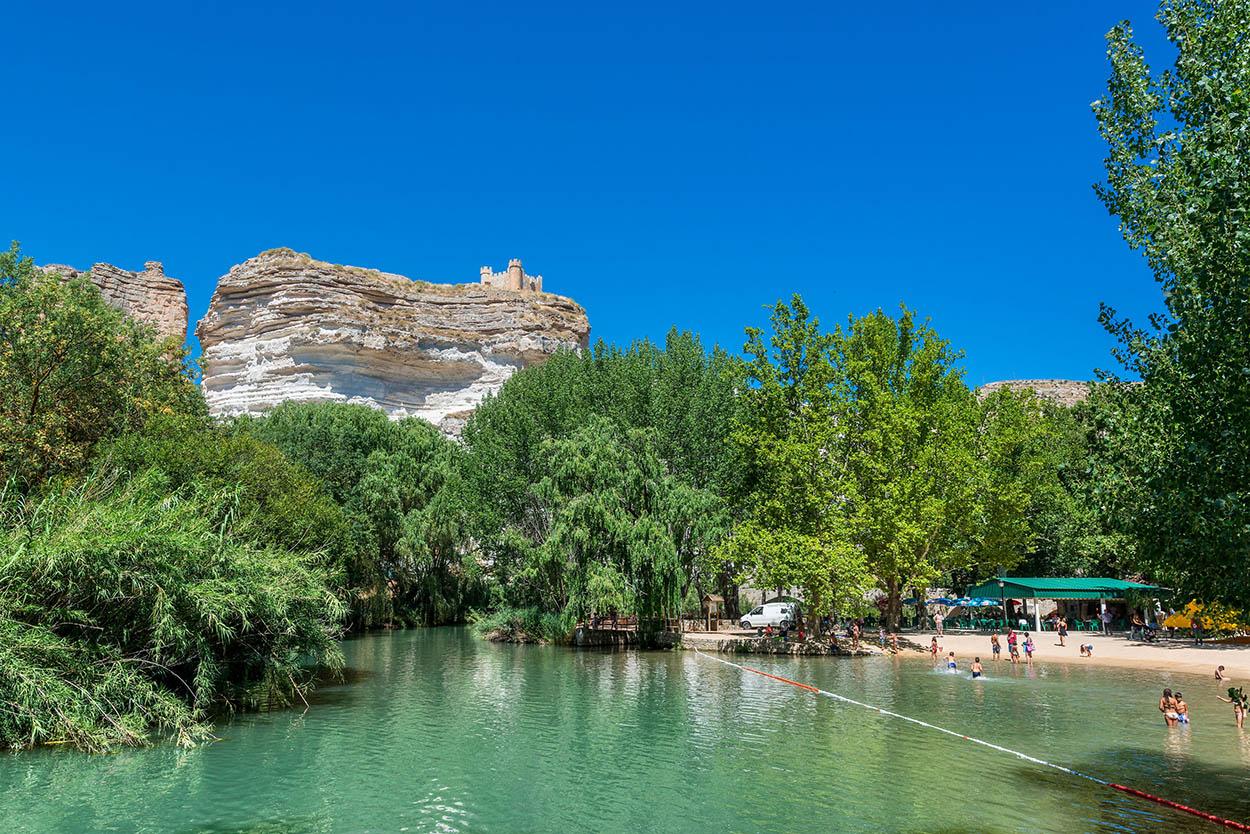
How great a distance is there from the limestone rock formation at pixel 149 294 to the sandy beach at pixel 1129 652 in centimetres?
8706

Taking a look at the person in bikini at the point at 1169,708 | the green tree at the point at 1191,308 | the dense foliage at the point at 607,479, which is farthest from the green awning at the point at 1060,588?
the green tree at the point at 1191,308

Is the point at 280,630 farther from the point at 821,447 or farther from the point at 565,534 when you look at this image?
the point at 821,447

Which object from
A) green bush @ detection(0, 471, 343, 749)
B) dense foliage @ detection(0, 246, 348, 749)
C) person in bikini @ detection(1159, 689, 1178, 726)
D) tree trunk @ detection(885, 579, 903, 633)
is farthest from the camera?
tree trunk @ detection(885, 579, 903, 633)

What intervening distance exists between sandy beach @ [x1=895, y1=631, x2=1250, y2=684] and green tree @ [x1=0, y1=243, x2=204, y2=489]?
31684 mm

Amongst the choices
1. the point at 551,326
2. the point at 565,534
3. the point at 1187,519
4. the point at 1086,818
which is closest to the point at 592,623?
the point at 565,534

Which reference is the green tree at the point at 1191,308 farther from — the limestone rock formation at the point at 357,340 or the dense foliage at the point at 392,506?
the limestone rock formation at the point at 357,340

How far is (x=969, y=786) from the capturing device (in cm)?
1367

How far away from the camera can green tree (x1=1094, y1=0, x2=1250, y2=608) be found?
9.67 metres

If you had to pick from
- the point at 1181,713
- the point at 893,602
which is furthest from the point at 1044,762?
the point at 893,602

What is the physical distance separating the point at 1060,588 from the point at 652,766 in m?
35.0

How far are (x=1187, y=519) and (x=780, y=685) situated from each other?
17.6m

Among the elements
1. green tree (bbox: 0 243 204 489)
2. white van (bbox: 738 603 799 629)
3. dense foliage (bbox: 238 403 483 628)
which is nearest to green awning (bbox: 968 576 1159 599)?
white van (bbox: 738 603 799 629)

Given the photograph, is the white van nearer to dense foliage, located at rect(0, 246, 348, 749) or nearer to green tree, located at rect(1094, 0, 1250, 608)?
dense foliage, located at rect(0, 246, 348, 749)

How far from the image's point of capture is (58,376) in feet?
79.6
